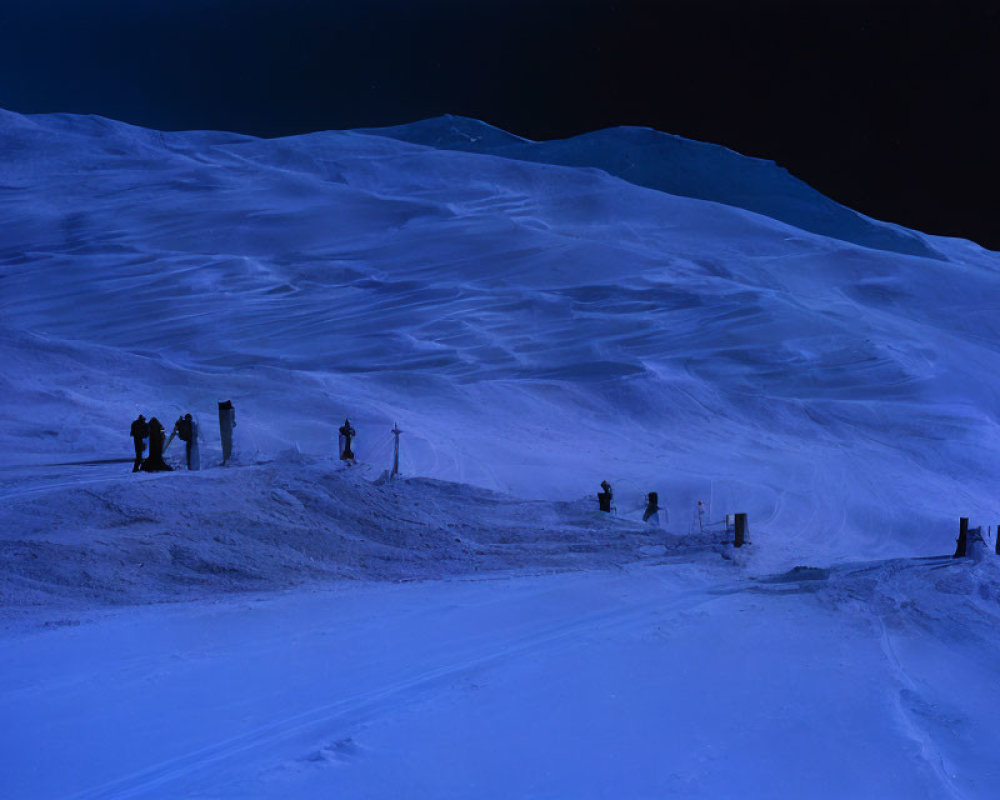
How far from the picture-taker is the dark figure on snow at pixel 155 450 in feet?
35.9

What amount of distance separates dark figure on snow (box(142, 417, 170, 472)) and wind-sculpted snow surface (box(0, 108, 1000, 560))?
36.7 inches

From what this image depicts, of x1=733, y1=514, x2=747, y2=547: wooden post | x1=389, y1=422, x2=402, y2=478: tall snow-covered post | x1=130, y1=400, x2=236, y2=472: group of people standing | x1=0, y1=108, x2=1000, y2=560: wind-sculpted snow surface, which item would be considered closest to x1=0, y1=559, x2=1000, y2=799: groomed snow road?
x1=733, y1=514, x2=747, y2=547: wooden post

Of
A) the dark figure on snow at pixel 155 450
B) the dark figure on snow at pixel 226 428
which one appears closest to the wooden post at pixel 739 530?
the dark figure on snow at pixel 226 428

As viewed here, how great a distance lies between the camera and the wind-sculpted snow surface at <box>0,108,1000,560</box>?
16.0 metres

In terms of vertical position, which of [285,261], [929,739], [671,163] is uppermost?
[671,163]

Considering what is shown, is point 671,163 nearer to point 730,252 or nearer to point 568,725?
point 730,252

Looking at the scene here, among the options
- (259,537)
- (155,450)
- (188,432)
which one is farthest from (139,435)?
(259,537)

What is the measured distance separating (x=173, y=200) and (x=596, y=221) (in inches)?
501

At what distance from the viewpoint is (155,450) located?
1100cm

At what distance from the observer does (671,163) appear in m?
35.6

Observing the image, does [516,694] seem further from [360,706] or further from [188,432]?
[188,432]

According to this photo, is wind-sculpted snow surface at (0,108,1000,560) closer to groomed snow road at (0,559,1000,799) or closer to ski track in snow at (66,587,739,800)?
groomed snow road at (0,559,1000,799)

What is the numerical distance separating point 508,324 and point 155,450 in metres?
13.9

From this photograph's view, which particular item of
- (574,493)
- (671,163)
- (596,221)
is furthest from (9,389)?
(671,163)
